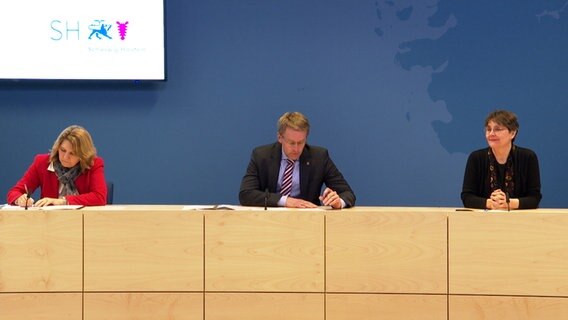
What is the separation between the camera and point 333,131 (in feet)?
16.3

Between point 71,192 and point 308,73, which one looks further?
point 308,73

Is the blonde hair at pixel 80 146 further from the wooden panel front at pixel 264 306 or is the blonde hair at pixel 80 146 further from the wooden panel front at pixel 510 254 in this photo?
the wooden panel front at pixel 510 254

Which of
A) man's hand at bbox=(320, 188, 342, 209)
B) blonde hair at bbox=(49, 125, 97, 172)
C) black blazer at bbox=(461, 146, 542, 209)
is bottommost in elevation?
man's hand at bbox=(320, 188, 342, 209)

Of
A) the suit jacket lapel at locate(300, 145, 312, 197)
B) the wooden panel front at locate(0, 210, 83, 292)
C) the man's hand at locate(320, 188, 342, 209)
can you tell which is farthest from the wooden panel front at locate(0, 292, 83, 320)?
the suit jacket lapel at locate(300, 145, 312, 197)

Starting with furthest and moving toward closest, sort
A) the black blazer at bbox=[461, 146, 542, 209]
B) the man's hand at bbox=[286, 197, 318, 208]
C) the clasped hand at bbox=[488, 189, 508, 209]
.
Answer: the black blazer at bbox=[461, 146, 542, 209], the man's hand at bbox=[286, 197, 318, 208], the clasped hand at bbox=[488, 189, 508, 209]

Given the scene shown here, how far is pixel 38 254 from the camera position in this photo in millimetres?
3117

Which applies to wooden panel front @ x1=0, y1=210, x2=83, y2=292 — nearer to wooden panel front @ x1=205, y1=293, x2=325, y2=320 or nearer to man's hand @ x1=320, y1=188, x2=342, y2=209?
wooden panel front @ x1=205, y1=293, x2=325, y2=320

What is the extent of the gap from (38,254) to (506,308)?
2.09 meters

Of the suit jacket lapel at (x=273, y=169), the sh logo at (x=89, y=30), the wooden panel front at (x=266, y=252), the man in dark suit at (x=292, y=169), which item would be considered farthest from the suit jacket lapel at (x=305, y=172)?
the sh logo at (x=89, y=30)

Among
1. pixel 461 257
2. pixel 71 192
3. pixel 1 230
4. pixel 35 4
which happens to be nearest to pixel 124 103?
pixel 35 4

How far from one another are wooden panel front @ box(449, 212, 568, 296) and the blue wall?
190 cm

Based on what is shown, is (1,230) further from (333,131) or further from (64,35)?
(333,131)

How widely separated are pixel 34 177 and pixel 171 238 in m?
1.23

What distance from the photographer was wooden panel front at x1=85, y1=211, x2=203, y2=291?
10.3 ft
